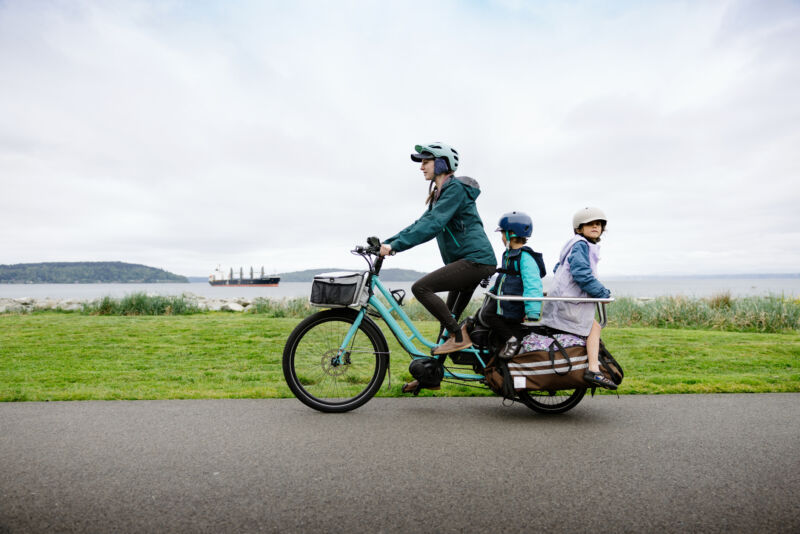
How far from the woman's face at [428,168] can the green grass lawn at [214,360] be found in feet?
7.20

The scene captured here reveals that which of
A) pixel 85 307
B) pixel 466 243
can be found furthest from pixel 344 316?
pixel 85 307

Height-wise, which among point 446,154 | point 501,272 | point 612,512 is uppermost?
point 446,154

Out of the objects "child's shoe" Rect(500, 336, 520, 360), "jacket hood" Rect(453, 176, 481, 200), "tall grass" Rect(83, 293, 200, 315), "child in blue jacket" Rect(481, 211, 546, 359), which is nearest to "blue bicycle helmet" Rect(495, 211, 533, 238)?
"child in blue jacket" Rect(481, 211, 546, 359)

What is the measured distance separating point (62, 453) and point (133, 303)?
1226 centimetres

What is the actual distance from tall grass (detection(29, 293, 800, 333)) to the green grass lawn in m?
3.12

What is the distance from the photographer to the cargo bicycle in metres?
4.64

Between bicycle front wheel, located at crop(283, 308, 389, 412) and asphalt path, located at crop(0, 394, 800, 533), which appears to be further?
bicycle front wheel, located at crop(283, 308, 389, 412)

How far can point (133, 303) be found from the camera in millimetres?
14469

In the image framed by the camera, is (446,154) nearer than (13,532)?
No

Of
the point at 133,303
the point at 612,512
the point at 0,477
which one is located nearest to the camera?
the point at 612,512

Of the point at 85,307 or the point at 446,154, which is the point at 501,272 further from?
the point at 85,307

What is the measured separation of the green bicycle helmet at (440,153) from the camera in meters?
4.85

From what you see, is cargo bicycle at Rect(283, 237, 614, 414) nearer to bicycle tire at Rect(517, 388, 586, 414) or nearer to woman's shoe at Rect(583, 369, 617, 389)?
bicycle tire at Rect(517, 388, 586, 414)

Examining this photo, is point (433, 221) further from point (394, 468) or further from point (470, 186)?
point (394, 468)
